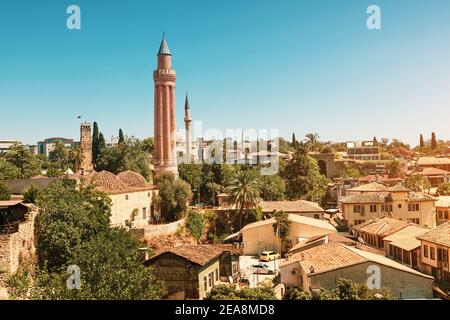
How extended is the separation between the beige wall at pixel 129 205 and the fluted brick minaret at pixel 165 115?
870 centimetres

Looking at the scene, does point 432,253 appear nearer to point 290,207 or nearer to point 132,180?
point 290,207

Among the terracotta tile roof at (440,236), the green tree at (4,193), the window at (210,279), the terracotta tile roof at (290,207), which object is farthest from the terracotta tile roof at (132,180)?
the terracotta tile roof at (440,236)

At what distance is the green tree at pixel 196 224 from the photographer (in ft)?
109

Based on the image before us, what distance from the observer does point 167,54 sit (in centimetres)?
4150

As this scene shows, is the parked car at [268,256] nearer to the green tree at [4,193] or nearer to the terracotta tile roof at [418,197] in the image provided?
the terracotta tile roof at [418,197]

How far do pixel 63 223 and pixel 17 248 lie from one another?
8.37ft

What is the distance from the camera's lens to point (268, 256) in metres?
29.6

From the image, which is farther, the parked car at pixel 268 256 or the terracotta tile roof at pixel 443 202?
the terracotta tile roof at pixel 443 202

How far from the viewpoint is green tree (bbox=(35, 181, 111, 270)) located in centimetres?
1930

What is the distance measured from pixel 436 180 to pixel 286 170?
22318mm

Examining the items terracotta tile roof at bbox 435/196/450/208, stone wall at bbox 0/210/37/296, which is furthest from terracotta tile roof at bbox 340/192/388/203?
stone wall at bbox 0/210/37/296

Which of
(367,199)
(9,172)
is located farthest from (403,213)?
(9,172)
